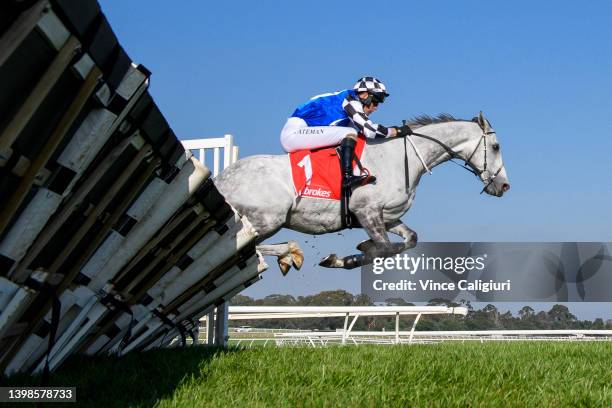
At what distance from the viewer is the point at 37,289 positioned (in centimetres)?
335

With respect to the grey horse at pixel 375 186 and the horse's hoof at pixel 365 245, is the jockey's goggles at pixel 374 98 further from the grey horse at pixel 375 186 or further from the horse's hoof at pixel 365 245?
the horse's hoof at pixel 365 245

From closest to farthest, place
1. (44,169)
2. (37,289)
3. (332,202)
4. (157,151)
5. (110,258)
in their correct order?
(44,169) → (37,289) → (157,151) → (110,258) → (332,202)

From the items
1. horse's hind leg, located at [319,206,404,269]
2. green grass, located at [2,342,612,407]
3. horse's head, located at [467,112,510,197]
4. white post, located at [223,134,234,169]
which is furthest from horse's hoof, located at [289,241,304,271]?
green grass, located at [2,342,612,407]

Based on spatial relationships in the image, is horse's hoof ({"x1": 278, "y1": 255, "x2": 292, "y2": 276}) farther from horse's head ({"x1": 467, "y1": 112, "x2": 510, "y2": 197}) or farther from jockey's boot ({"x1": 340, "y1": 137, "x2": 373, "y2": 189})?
horse's head ({"x1": 467, "y1": 112, "x2": 510, "y2": 197})

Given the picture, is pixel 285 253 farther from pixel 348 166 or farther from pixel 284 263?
pixel 348 166

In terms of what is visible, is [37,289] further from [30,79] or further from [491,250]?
[491,250]

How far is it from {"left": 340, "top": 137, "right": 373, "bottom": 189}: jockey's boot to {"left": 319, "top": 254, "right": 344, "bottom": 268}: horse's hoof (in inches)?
36.1

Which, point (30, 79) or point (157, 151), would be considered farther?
point (157, 151)

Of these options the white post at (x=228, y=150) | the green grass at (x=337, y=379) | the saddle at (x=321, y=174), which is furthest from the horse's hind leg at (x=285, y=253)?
the green grass at (x=337, y=379)

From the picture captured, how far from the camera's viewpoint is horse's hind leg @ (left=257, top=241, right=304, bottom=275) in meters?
7.98

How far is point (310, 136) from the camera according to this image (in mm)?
7926

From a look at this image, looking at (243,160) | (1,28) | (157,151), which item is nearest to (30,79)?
(1,28)

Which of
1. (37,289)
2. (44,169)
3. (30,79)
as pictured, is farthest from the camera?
(37,289)

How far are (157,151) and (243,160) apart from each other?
4.17 m
